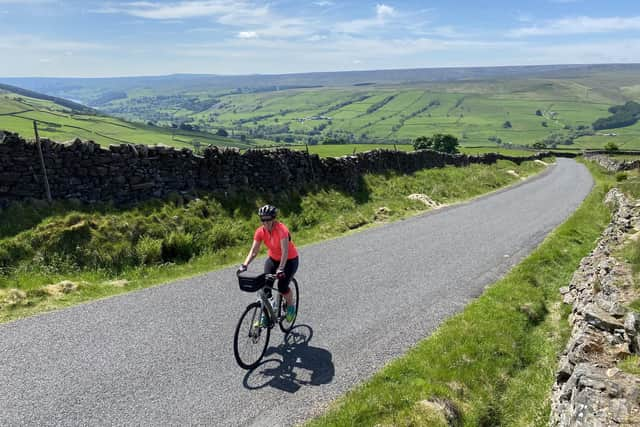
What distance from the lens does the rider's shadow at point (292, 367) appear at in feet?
25.9

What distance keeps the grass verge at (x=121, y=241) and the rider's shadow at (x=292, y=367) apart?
5.40 meters

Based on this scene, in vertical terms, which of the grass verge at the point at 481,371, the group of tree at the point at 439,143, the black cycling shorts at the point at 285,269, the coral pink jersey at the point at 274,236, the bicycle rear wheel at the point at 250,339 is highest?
the coral pink jersey at the point at 274,236

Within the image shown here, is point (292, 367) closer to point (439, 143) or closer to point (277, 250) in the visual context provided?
point (277, 250)

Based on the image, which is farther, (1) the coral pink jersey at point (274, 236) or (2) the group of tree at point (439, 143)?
(2) the group of tree at point (439, 143)

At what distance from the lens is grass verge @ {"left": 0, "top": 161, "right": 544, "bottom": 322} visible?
11.7 meters

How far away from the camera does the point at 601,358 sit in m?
7.16

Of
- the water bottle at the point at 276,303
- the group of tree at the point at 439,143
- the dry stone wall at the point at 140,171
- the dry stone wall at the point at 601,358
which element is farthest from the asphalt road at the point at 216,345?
the group of tree at the point at 439,143

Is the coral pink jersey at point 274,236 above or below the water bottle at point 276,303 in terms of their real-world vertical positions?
above

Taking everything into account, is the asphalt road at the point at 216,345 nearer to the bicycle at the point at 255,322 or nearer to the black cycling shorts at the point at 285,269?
the bicycle at the point at 255,322

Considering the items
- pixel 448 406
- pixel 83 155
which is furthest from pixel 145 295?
pixel 448 406

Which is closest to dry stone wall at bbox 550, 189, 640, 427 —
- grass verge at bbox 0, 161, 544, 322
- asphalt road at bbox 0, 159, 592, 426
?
asphalt road at bbox 0, 159, 592, 426

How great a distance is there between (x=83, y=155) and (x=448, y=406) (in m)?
13.9

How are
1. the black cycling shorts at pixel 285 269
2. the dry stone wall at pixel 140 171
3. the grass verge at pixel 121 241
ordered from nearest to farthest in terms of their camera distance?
the black cycling shorts at pixel 285 269 < the grass verge at pixel 121 241 < the dry stone wall at pixel 140 171

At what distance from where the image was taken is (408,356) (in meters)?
8.78
